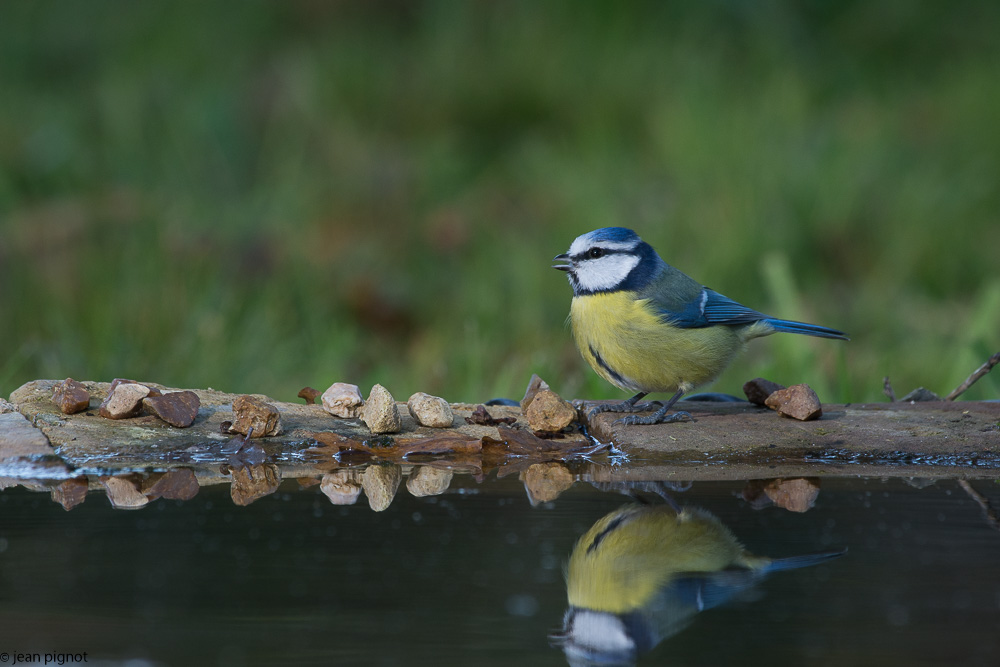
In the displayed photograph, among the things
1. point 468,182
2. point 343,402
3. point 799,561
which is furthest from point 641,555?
point 468,182

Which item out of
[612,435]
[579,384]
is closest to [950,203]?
[579,384]

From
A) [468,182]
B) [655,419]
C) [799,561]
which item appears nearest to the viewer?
[799,561]

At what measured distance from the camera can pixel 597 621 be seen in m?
1.41

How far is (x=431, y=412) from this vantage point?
8.93ft

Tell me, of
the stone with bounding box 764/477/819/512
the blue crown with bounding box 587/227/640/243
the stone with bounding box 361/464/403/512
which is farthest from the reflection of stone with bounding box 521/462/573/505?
the blue crown with bounding box 587/227/640/243

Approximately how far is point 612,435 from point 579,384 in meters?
1.58

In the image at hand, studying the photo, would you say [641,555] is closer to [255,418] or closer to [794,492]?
[794,492]

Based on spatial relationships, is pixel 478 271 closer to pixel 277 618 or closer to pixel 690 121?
pixel 690 121

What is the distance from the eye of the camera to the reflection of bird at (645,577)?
1358mm

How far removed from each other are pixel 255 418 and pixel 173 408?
21 cm

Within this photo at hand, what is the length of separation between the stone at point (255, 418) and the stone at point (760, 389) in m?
1.33

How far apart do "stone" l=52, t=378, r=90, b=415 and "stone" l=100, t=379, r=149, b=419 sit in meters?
0.06

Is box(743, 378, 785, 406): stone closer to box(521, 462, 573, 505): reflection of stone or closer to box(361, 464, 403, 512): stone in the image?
box(521, 462, 573, 505): reflection of stone

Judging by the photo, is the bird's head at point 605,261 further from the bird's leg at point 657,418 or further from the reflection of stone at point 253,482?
the reflection of stone at point 253,482
